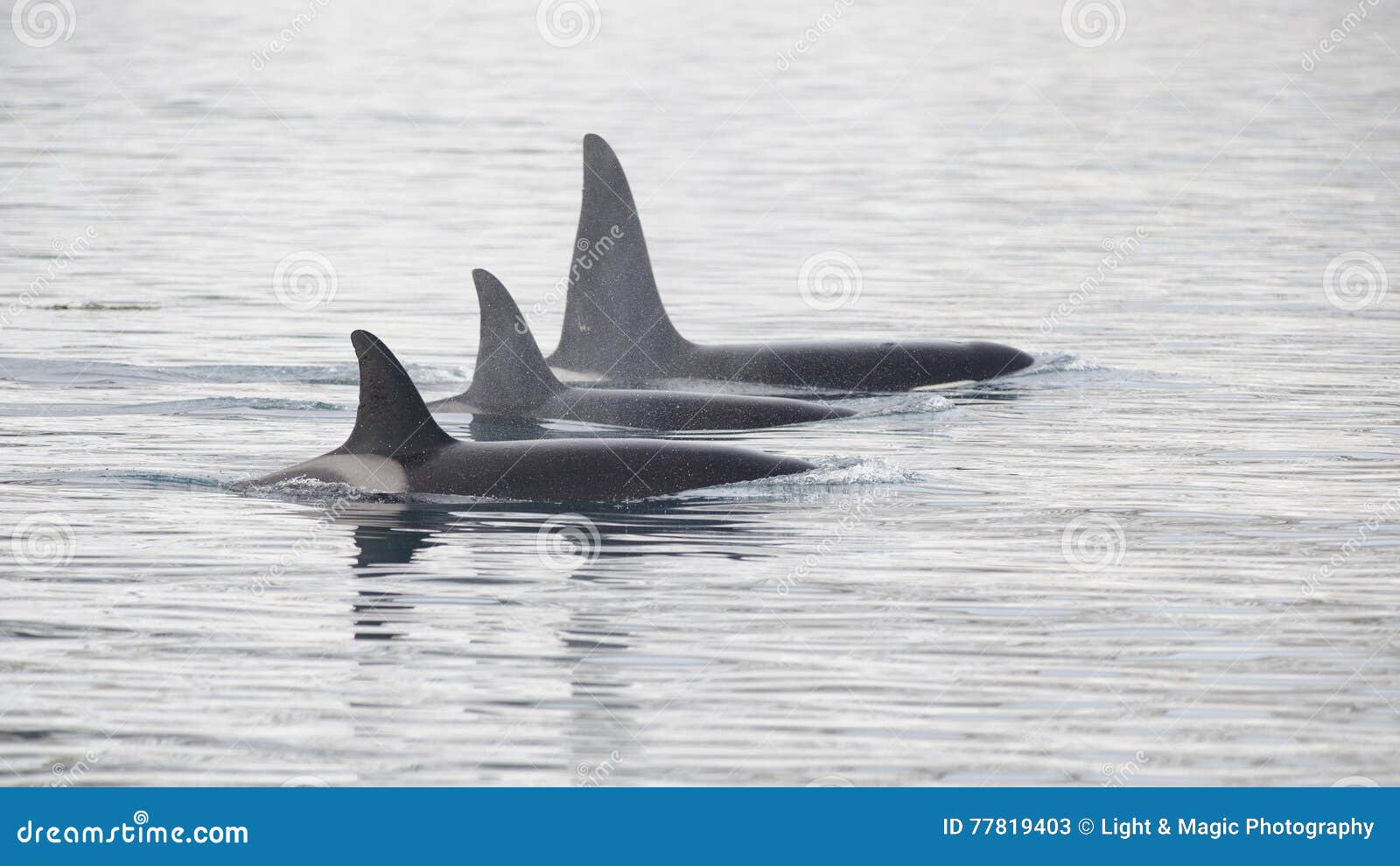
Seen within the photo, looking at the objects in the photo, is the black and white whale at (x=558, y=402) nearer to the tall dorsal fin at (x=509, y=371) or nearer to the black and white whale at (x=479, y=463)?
the tall dorsal fin at (x=509, y=371)

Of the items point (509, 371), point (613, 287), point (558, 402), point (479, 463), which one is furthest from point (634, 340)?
point (479, 463)

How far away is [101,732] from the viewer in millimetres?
9250

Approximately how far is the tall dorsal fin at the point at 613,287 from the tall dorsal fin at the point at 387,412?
600 cm

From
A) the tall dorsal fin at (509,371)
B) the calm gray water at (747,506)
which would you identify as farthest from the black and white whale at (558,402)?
the calm gray water at (747,506)

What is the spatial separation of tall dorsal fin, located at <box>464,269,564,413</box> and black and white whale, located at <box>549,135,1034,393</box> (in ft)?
8.74

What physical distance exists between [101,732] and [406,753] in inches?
54.3

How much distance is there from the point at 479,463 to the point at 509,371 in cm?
323

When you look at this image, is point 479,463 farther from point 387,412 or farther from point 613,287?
point 613,287

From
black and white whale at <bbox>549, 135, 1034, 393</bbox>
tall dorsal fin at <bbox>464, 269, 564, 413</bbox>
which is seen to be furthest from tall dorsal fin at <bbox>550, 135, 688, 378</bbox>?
tall dorsal fin at <bbox>464, 269, 564, 413</bbox>

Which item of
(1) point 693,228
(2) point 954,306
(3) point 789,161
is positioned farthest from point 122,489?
(3) point 789,161

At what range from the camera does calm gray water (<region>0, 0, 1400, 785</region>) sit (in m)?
9.30

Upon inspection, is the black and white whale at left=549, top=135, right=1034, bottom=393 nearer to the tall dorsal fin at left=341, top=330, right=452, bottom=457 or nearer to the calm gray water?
the calm gray water

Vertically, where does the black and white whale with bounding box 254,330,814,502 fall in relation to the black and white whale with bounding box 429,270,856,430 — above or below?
below

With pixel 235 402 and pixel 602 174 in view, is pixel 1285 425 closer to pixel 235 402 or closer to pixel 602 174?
pixel 602 174
